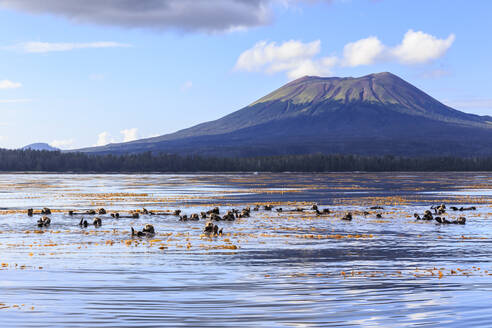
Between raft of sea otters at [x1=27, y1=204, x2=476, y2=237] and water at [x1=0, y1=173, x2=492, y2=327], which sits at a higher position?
raft of sea otters at [x1=27, y1=204, x2=476, y2=237]

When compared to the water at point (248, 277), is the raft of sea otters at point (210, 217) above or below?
above

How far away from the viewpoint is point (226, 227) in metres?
42.3

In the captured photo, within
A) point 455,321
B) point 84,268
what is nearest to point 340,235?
point 84,268

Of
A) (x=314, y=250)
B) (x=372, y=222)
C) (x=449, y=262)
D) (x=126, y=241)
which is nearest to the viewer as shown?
(x=449, y=262)

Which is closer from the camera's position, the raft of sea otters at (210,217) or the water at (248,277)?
the water at (248,277)

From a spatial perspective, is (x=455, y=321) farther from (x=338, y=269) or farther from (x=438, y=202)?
(x=438, y=202)

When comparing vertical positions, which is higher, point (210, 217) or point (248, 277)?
point (210, 217)

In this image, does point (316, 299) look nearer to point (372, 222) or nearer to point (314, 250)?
point (314, 250)

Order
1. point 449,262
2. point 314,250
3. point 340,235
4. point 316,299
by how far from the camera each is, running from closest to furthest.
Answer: point 316,299 < point 449,262 < point 314,250 < point 340,235

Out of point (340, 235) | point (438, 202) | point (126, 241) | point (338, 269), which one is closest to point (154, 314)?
point (338, 269)

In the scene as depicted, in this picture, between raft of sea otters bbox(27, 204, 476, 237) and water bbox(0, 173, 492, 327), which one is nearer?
water bbox(0, 173, 492, 327)

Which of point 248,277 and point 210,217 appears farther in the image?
point 210,217

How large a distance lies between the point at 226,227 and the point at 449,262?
18306 millimetres

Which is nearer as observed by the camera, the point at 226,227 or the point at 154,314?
the point at 154,314
